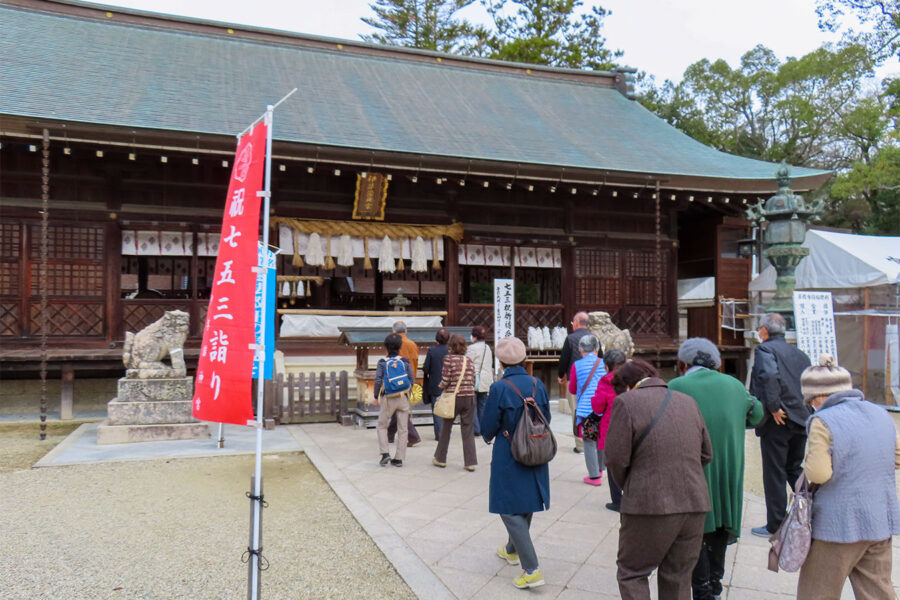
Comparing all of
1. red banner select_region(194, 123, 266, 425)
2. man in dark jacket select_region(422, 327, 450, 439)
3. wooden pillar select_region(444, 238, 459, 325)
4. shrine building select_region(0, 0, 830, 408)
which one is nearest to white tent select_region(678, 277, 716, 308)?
shrine building select_region(0, 0, 830, 408)

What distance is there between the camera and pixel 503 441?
388cm

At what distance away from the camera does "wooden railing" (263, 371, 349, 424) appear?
9461 millimetres

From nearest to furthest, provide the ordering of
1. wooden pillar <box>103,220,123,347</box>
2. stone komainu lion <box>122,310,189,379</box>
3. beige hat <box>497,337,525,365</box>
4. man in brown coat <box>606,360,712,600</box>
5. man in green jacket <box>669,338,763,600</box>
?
1. man in brown coat <box>606,360,712,600</box>
2. man in green jacket <box>669,338,763,600</box>
3. beige hat <box>497,337,525,365</box>
4. stone komainu lion <box>122,310,189,379</box>
5. wooden pillar <box>103,220,123,347</box>

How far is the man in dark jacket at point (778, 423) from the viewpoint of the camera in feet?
15.5

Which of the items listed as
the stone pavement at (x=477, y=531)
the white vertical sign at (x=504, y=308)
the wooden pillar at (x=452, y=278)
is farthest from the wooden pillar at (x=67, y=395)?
the white vertical sign at (x=504, y=308)

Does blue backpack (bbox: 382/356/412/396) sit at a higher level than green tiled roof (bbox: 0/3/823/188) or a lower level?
lower

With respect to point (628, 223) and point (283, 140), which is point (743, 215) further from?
point (283, 140)

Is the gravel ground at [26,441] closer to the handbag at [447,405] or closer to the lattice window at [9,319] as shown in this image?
the lattice window at [9,319]

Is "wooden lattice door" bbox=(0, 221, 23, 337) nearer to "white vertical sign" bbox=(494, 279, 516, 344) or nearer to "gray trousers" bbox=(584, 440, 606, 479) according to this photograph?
"white vertical sign" bbox=(494, 279, 516, 344)

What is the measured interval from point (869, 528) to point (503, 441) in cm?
187

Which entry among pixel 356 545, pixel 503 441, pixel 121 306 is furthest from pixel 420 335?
pixel 503 441

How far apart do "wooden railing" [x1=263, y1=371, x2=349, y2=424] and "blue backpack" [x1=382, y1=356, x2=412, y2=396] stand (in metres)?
2.83

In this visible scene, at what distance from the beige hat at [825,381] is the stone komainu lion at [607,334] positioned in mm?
6557

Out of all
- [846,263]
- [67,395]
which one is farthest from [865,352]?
[67,395]
